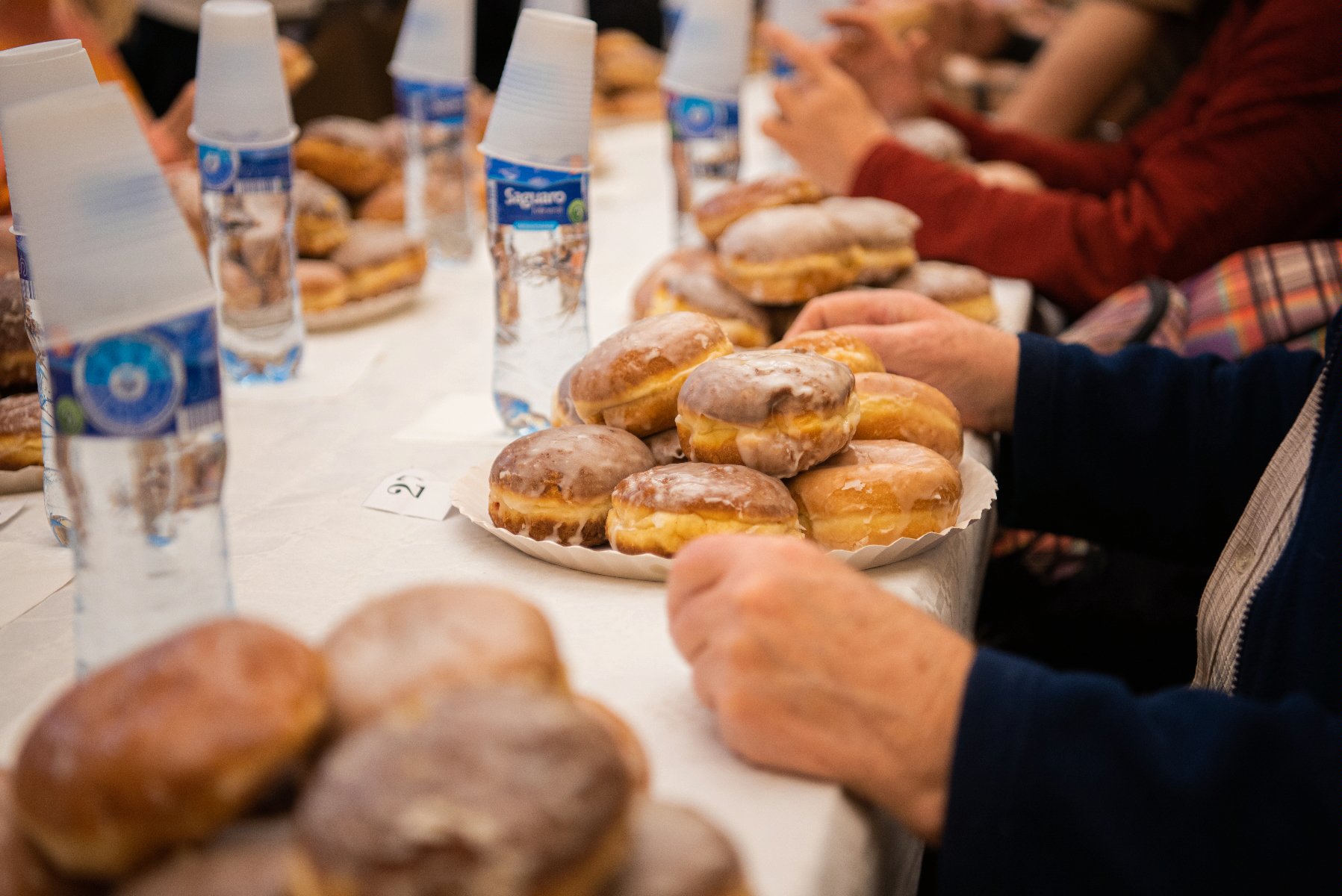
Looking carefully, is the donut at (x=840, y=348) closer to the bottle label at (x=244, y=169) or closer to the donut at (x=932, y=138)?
→ the bottle label at (x=244, y=169)

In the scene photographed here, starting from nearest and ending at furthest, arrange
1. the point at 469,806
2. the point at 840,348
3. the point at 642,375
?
the point at 469,806 < the point at 642,375 < the point at 840,348

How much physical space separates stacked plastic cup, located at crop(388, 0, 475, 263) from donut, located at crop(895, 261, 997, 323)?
0.91 m

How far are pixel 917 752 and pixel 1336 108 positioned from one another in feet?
5.95

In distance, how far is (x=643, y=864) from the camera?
0.53 metres

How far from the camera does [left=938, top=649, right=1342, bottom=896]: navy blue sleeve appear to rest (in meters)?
0.70

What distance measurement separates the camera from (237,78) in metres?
1.47

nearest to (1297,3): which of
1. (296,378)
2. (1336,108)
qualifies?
(1336,108)

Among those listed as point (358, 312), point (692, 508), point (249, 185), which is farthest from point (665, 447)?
point (358, 312)

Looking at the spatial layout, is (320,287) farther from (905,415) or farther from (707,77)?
(905,415)

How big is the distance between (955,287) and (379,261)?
3.05 ft

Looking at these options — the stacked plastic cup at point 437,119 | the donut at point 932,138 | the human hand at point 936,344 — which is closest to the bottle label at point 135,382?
the human hand at point 936,344

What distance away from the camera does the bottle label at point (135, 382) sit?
688 mm

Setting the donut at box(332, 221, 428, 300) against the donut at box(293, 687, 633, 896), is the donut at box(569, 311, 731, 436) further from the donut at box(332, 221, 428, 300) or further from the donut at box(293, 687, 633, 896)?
the donut at box(332, 221, 428, 300)

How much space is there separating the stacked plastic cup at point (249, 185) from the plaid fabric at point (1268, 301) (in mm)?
1384
